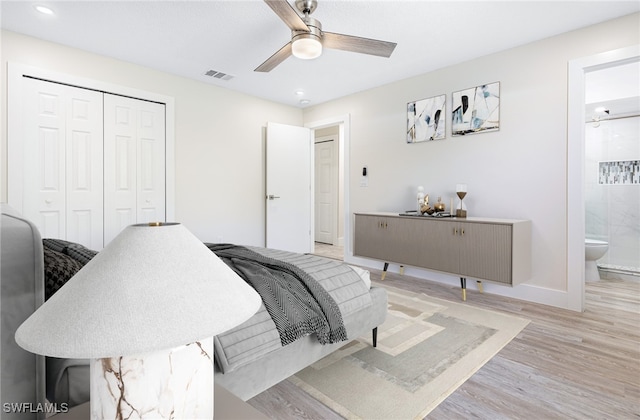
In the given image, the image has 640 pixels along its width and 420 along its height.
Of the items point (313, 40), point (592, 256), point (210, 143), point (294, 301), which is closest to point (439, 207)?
point (592, 256)

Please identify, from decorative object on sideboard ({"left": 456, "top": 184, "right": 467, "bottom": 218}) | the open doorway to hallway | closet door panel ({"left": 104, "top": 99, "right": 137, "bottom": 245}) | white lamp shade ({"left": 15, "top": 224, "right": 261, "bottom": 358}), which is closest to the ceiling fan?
decorative object on sideboard ({"left": 456, "top": 184, "right": 467, "bottom": 218})

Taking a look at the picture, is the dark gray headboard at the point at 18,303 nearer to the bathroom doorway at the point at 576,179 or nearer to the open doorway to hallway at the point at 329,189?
the bathroom doorway at the point at 576,179

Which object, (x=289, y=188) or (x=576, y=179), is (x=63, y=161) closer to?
(x=289, y=188)

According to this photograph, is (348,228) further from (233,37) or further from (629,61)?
(629,61)

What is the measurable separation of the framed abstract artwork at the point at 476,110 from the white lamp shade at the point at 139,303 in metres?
3.51

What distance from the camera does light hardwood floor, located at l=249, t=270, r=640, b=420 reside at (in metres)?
1.54

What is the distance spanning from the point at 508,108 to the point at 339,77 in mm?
1915

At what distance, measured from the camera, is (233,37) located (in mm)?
2982

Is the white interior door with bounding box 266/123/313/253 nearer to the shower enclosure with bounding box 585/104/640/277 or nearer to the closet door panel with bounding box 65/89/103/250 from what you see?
the closet door panel with bounding box 65/89/103/250

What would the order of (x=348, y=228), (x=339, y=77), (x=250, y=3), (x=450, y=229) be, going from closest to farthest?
(x=250, y=3) < (x=450, y=229) < (x=339, y=77) < (x=348, y=228)

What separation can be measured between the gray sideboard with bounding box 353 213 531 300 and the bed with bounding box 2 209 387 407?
4.54ft

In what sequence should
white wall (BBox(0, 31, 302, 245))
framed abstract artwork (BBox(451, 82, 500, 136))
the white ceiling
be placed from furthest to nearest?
1. white wall (BBox(0, 31, 302, 245))
2. framed abstract artwork (BBox(451, 82, 500, 136))
3. the white ceiling

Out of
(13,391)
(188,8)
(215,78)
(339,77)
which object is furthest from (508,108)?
(13,391)

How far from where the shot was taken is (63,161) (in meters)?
3.17
